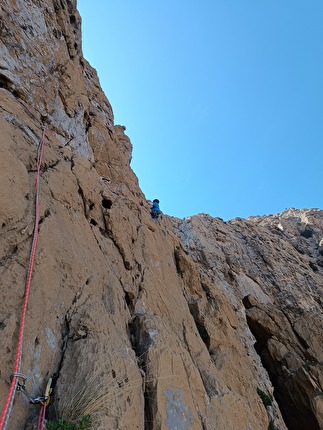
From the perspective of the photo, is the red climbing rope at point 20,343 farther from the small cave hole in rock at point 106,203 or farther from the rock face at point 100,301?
the small cave hole in rock at point 106,203

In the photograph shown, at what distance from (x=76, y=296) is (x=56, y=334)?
1135mm

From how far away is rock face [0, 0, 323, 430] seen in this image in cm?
533

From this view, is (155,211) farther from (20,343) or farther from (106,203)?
(20,343)

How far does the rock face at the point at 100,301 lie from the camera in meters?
5.33

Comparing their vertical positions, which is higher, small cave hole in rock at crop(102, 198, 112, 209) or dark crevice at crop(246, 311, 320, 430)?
small cave hole in rock at crop(102, 198, 112, 209)

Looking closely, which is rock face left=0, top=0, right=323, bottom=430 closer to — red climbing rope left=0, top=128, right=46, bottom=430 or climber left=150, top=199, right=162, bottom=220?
red climbing rope left=0, top=128, right=46, bottom=430

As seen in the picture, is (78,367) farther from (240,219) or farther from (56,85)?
(240,219)

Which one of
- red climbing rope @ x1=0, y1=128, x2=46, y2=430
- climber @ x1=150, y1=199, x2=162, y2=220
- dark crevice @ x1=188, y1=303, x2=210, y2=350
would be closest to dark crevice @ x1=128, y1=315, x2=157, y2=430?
red climbing rope @ x1=0, y1=128, x2=46, y2=430

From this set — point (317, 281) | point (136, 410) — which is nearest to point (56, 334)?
point (136, 410)

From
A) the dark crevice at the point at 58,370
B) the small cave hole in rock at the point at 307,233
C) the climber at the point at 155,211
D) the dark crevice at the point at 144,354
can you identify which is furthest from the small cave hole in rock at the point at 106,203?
the small cave hole in rock at the point at 307,233

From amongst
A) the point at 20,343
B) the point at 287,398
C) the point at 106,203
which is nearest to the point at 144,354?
the point at 20,343

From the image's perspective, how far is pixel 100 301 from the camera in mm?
7297

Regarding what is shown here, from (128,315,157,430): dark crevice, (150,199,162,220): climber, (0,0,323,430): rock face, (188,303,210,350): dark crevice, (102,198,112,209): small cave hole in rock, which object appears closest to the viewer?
(0,0,323,430): rock face

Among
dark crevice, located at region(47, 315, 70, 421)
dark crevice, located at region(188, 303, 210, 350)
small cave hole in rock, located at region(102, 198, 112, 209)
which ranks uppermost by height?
small cave hole in rock, located at region(102, 198, 112, 209)
